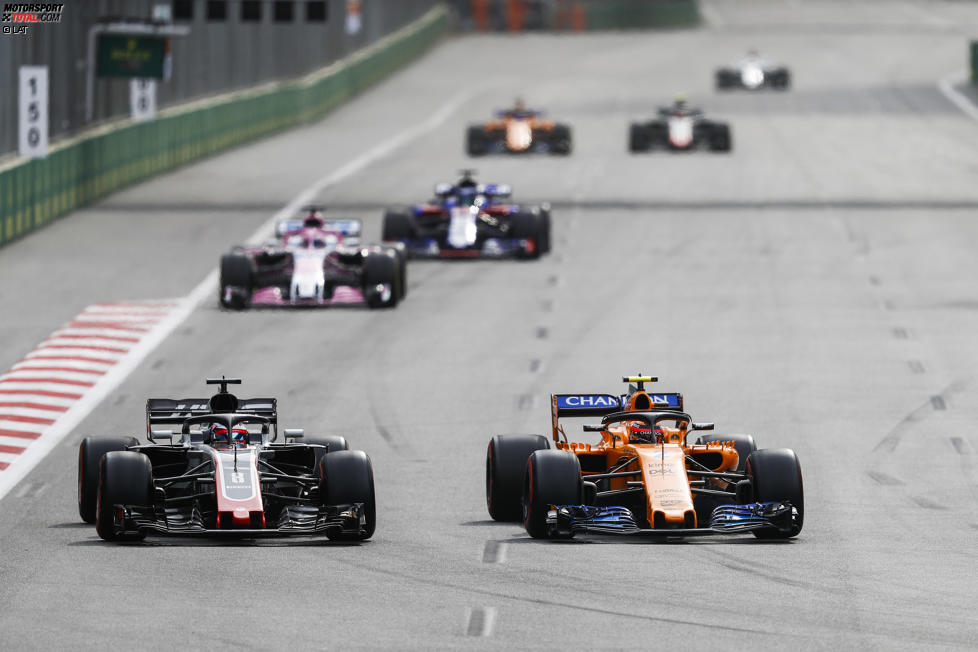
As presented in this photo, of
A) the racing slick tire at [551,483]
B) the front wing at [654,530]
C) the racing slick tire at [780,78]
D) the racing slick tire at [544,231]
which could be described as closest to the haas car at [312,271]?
Answer: the racing slick tire at [544,231]

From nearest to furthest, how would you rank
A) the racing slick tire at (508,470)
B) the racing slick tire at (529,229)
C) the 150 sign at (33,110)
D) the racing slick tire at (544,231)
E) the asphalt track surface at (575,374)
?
the asphalt track surface at (575,374) < the racing slick tire at (508,470) < the racing slick tire at (529,229) < the racing slick tire at (544,231) < the 150 sign at (33,110)

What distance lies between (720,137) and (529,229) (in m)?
22.8

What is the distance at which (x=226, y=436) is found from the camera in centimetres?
1964

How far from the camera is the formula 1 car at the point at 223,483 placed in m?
18.7

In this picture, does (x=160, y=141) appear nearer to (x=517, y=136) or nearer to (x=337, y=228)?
(x=517, y=136)

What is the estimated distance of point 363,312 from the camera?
3584 centimetres

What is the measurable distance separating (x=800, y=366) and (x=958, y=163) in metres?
31.8

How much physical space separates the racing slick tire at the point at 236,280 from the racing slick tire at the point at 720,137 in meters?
30.0

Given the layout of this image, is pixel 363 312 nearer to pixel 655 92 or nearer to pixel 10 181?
pixel 10 181

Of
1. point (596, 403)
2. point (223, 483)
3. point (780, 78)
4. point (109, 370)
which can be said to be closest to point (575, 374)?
point (109, 370)

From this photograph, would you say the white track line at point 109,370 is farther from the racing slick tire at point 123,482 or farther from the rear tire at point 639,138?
the rear tire at point 639,138

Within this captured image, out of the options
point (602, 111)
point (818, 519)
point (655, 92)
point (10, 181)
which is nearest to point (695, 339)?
point (818, 519)

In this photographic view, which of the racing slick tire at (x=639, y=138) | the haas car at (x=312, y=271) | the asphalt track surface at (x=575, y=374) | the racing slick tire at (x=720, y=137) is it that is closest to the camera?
the asphalt track surface at (x=575, y=374)

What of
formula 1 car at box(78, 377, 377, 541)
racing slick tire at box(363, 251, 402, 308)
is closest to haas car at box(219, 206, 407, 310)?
racing slick tire at box(363, 251, 402, 308)
